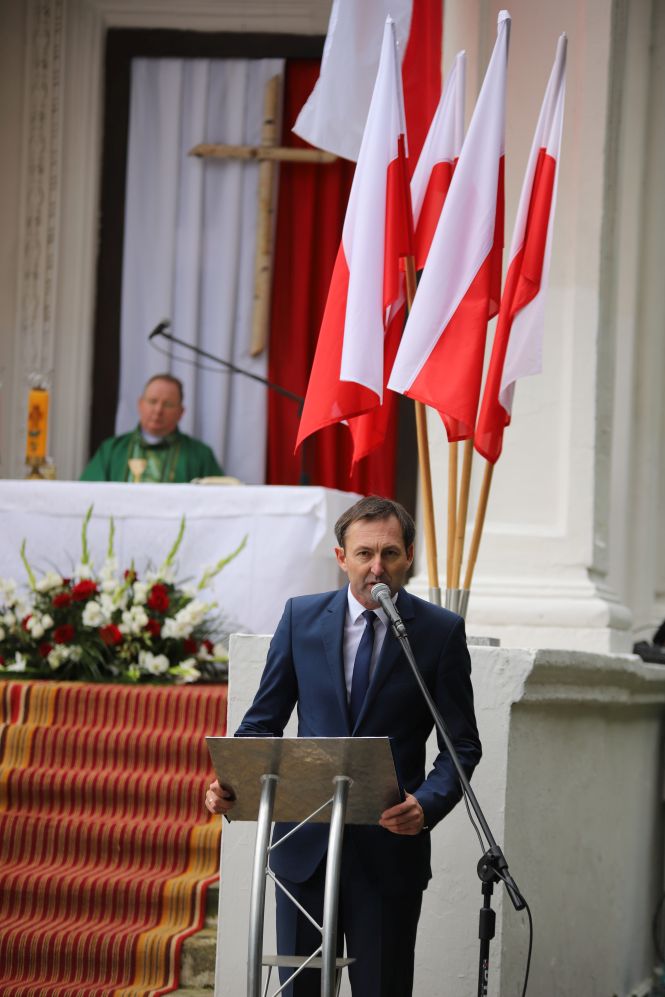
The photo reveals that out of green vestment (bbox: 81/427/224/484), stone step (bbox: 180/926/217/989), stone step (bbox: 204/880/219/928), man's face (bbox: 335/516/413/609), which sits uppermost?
green vestment (bbox: 81/427/224/484)

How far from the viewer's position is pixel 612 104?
667cm

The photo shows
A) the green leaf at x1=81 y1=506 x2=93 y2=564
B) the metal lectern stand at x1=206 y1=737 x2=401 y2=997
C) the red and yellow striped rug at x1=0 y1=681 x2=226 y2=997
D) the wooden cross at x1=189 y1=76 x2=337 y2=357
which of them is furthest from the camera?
the wooden cross at x1=189 y1=76 x2=337 y2=357

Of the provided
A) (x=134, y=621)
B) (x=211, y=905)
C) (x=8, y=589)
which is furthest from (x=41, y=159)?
(x=211, y=905)

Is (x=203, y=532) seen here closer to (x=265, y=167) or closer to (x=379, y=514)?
(x=265, y=167)

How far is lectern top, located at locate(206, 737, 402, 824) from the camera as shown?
3055 millimetres

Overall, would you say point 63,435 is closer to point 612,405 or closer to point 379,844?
point 612,405

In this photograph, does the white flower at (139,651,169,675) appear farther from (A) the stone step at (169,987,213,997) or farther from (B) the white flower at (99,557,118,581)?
(A) the stone step at (169,987,213,997)

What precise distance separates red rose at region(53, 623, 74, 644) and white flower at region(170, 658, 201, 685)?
0.46m

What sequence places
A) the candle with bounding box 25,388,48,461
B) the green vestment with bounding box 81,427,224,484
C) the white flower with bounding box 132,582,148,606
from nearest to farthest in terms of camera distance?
the white flower with bounding box 132,582,148,606 < the candle with bounding box 25,388,48,461 < the green vestment with bounding box 81,427,224,484

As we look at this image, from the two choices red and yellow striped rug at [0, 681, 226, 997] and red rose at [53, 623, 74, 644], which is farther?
red rose at [53, 623, 74, 644]

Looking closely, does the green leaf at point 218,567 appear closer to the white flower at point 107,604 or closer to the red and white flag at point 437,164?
the white flower at point 107,604

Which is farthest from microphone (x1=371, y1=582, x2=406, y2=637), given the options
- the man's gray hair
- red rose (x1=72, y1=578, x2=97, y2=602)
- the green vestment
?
the green vestment

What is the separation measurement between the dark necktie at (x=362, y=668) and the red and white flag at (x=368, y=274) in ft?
4.13

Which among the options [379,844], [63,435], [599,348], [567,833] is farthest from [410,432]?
[379,844]
